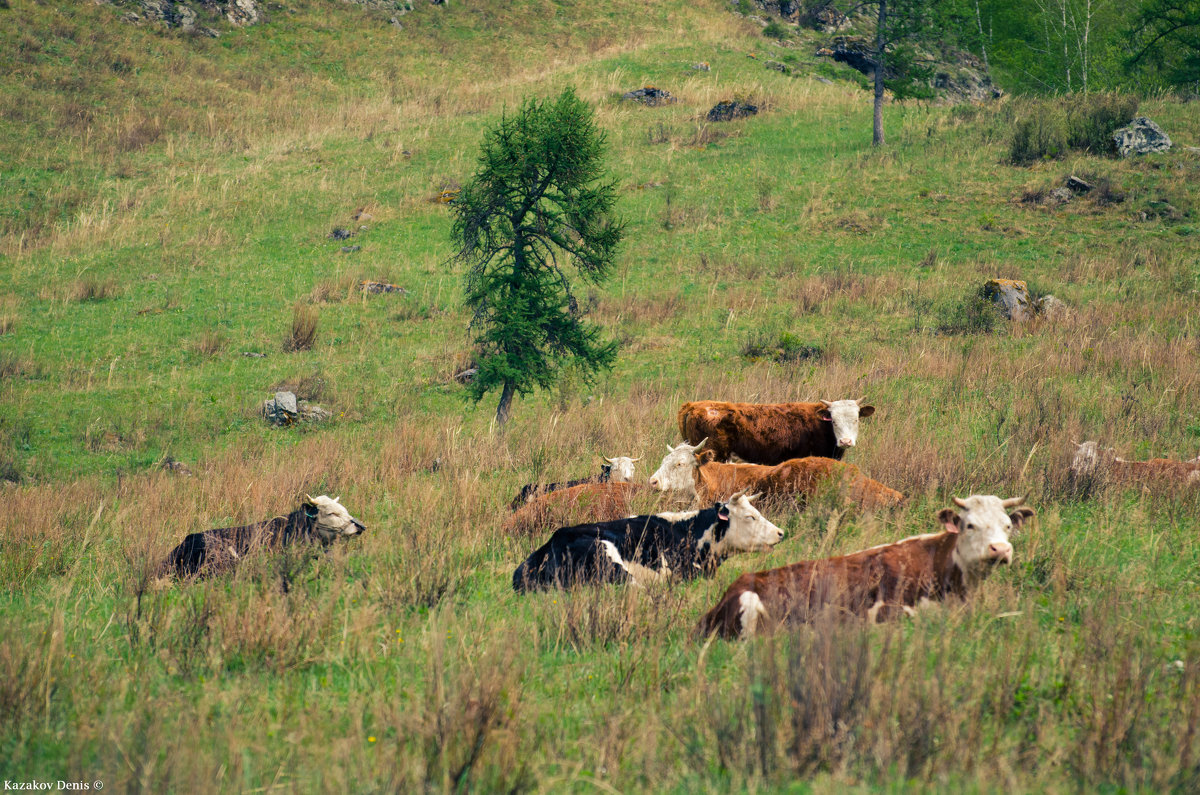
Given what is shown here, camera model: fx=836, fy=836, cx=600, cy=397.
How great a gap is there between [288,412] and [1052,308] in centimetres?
1401

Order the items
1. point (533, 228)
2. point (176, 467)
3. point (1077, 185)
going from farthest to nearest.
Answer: point (1077, 185) → point (533, 228) → point (176, 467)

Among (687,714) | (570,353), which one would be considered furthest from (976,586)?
(570,353)

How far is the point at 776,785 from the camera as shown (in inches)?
133

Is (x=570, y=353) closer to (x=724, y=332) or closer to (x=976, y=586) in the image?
(x=724, y=332)

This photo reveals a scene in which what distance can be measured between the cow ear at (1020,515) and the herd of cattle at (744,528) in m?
0.02

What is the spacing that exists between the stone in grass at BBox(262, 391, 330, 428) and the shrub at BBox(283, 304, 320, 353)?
3.60 meters

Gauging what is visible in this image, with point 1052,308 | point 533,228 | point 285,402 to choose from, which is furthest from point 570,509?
point 1052,308

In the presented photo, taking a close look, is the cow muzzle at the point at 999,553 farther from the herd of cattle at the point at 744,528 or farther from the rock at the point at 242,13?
the rock at the point at 242,13

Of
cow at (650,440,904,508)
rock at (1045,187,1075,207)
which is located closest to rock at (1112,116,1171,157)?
rock at (1045,187,1075,207)

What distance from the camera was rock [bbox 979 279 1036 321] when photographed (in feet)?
→ 51.1

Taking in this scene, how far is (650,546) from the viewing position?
21.4 ft

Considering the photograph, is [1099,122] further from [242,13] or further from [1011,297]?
[242,13]

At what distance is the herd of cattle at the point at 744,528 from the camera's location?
507cm

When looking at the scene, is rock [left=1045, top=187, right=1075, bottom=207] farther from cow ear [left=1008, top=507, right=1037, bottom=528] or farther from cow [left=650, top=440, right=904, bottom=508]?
cow ear [left=1008, top=507, right=1037, bottom=528]
